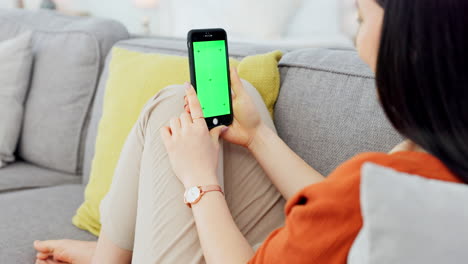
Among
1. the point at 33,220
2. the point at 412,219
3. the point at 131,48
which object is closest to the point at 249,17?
the point at 131,48

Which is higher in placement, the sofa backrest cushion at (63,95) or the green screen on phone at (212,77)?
the green screen on phone at (212,77)

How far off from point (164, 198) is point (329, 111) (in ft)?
1.21

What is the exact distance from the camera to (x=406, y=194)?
0.44 metres

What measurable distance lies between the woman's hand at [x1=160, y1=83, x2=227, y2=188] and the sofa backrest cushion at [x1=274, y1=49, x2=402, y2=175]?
20cm

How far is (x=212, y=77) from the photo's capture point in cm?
95

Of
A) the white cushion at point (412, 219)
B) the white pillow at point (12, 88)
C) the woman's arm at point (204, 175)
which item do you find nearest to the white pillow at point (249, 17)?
the white pillow at point (12, 88)

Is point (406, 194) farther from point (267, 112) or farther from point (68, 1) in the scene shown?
point (68, 1)

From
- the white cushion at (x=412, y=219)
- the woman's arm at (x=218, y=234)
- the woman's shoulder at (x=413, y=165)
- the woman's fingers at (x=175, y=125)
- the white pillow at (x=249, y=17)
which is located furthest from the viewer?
the white pillow at (x=249, y=17)

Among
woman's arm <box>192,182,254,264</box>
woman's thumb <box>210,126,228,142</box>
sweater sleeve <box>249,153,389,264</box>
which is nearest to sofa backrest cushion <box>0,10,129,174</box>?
woman's thumb <box>210,126,228,142</box>

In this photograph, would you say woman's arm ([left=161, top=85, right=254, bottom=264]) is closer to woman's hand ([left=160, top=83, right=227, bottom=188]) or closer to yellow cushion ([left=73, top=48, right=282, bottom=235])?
woman's hand ([left=160, top=83, right=227, bottom=188])

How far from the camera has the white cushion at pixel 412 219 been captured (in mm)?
433

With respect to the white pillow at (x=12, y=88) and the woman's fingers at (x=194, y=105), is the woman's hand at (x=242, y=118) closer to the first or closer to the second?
the woman's fingers at (x=194, y=105)

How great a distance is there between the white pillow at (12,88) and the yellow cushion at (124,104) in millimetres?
467

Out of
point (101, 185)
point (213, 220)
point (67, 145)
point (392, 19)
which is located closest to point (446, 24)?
point (392, 19)
